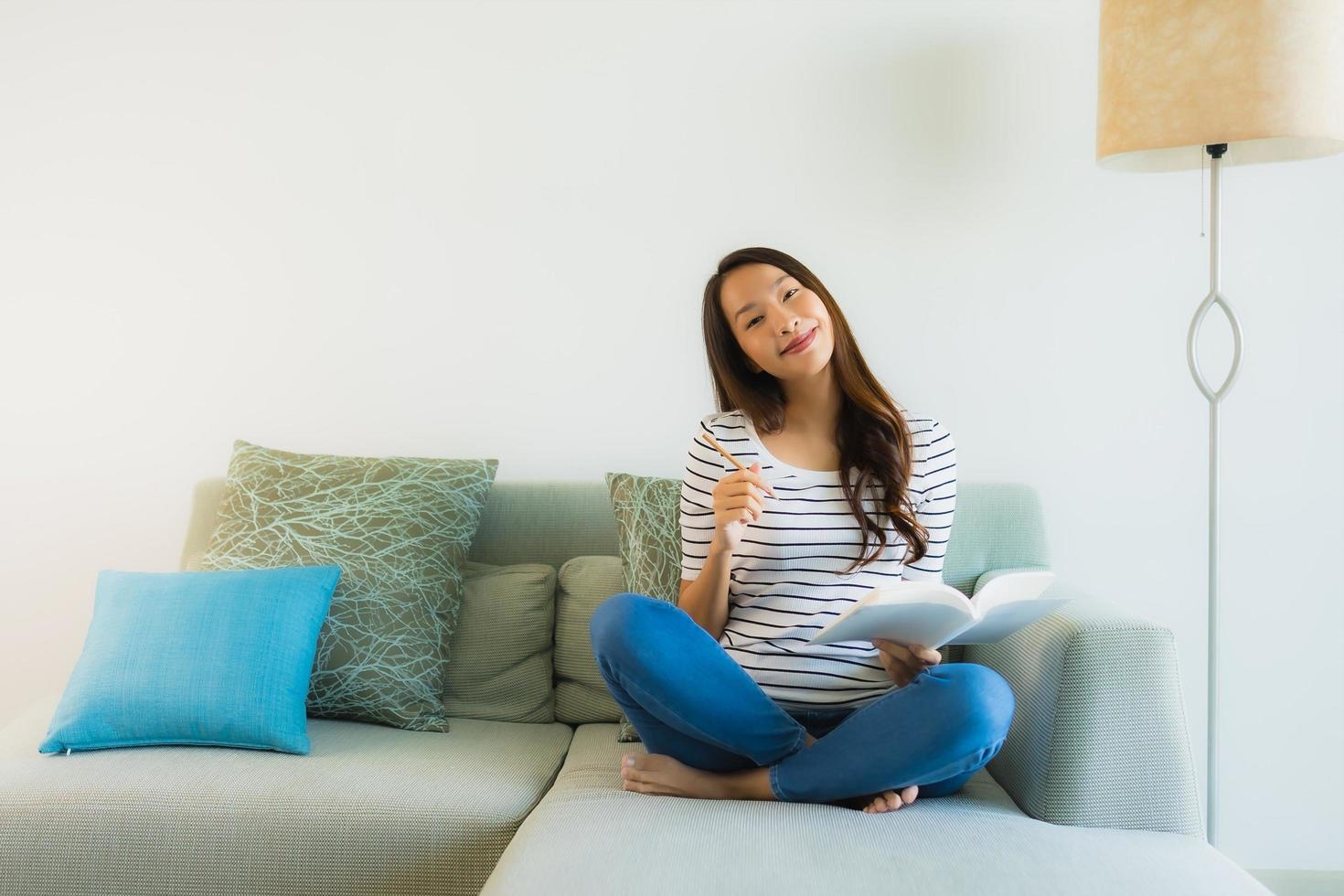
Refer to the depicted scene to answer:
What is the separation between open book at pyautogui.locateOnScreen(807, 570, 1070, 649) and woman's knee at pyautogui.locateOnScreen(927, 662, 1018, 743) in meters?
0.06

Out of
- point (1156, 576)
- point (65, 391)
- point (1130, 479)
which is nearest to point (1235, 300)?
point (1130, 479)

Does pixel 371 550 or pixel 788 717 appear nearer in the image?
pixel 788 717

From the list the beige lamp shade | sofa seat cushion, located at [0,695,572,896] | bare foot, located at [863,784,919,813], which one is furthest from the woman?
the beige lamp shade

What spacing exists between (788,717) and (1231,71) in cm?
133

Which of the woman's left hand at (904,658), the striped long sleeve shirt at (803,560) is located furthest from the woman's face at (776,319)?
the woman's left hand at (904,658)

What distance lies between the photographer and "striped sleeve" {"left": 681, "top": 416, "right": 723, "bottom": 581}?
74.8 inches

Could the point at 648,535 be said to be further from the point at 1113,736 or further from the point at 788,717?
the point at 1113,736

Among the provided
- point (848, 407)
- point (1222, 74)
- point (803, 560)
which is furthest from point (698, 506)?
point (1222, 74)

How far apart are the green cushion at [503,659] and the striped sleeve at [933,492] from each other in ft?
2.43

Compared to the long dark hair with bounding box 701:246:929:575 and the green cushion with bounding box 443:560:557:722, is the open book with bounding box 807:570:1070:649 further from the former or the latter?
the green cushion with bounding box 443:560:557:722

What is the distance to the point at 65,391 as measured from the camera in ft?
8.76

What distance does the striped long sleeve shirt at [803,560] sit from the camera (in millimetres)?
1784

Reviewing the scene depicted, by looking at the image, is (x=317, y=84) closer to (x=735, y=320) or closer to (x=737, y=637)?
(x=735, y=320)

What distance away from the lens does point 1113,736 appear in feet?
5.36
